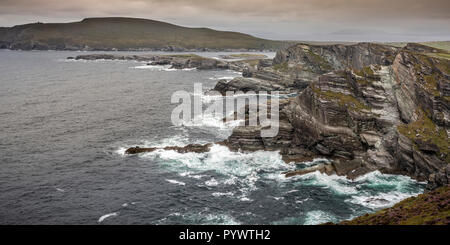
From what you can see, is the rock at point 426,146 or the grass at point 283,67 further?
the grass at point 283,67

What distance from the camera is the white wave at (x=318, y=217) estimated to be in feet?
138

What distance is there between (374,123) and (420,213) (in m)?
32.5

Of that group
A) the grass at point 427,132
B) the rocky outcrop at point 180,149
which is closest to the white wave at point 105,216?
the rocky outcrop at point 180,149

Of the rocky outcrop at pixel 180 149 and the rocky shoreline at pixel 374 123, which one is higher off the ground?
the rocky shoreline at pixel 374 123

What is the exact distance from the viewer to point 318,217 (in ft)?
142

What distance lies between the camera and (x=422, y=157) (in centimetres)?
5028

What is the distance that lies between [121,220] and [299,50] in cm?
12199

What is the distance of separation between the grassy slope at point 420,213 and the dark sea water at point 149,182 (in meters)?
9.64

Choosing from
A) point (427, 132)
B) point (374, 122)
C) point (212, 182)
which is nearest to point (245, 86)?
point (374, 122)

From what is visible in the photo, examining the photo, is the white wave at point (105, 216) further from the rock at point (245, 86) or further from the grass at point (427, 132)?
the rock at point (245, 86)

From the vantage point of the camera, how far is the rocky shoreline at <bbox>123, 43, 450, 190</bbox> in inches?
2046

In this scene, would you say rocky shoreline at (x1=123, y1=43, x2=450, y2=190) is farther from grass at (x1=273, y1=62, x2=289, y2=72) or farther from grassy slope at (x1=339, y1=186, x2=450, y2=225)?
grass at (x1=273, y1=62, x2=289, y2=72)

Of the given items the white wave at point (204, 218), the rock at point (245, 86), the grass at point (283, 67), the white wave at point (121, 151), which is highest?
the grass at point (283, 67)
